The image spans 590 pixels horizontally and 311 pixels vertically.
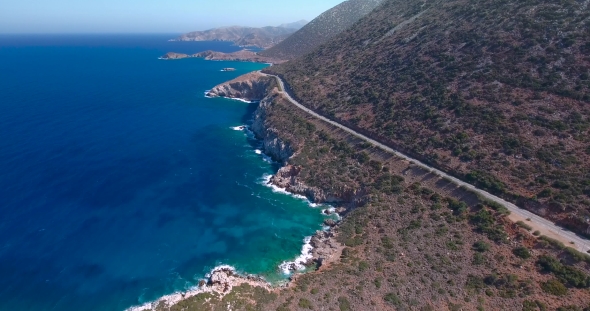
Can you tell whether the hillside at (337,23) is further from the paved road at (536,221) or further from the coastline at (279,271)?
the coastline at (279,271)

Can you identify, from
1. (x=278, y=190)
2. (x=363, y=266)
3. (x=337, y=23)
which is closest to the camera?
(x=363, y=266)

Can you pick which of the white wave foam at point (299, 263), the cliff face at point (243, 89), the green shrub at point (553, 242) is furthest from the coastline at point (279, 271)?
the cliff face at point (243, 89)

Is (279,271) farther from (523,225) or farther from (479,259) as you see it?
(523,225)

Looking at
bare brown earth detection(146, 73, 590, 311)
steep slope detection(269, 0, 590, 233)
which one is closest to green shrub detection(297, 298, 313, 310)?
bare brown earth detection(146, 73, 590, 311)

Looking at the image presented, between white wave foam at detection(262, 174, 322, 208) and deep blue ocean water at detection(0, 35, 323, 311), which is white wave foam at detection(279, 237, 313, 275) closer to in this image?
deep blue ocean water at detection(0, 35, 323, 311)

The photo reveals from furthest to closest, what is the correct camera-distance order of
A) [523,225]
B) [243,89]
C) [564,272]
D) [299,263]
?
[243,89]
[299,263]
[523,225]
[564,272]

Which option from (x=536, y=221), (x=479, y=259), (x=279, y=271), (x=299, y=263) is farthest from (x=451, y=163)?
(x=279, y=271)
